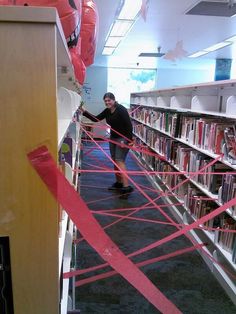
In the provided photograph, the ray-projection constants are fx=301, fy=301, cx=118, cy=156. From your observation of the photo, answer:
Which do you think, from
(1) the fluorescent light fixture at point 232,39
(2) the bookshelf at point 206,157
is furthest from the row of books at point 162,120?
(1) the fluorescent light fixture at point 232,39

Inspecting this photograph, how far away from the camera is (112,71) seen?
37.3ft

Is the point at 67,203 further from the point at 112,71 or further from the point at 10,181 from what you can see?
the point at 112,71

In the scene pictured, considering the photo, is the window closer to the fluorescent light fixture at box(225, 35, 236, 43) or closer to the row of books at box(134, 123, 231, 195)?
the fluorescent light fixture at box(225, 35, 236, 43)

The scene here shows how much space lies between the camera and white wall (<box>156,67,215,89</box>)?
37.9ft

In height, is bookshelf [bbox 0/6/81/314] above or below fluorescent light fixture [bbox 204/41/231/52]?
below

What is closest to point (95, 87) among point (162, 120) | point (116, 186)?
A: point (162, 120)

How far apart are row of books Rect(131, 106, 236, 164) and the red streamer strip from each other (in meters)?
1.85

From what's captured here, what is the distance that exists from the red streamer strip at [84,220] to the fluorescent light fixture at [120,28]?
4.92 meters


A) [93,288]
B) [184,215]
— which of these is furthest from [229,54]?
[93,288]

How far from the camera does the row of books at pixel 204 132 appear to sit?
2.66m

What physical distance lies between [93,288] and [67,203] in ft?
6.54

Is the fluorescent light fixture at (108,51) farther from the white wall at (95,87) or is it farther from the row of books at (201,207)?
the row of books at (201,207)

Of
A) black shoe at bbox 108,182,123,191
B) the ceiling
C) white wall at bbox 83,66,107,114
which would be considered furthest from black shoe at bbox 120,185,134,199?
white wall at bbox 83,66,107,114

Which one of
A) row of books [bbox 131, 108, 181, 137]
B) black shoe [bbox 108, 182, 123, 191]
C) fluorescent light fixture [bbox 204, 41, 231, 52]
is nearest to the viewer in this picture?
row of books [bbox 131, 108, 181, 137]
